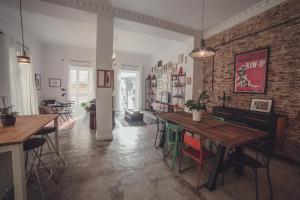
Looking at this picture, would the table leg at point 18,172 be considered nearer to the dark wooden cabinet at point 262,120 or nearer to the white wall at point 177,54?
the dark wooden cabinet at point 262,120

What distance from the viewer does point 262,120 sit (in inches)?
109

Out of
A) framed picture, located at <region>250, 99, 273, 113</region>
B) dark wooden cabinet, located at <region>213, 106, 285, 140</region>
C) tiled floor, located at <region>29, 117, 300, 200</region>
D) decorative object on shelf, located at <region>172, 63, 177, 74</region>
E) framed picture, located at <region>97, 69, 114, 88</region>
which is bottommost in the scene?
tiled floor, located at <region>29, 117, 300, 200</region>

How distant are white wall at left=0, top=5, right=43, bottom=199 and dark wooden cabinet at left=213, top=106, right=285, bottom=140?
421 centimetres

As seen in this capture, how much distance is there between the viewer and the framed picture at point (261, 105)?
297 centimetres

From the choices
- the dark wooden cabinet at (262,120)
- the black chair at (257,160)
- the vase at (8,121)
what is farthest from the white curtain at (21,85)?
the dark wooden cabinet at (262,120)

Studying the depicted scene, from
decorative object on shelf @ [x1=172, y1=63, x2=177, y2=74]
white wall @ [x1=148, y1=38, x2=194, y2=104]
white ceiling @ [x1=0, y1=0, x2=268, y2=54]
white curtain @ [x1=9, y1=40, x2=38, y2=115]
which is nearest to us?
white ceiling @ [x1=0, y1=0, x2=268, y2=54]

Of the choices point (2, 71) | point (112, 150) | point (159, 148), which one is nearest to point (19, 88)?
Answer: point (2, 71)

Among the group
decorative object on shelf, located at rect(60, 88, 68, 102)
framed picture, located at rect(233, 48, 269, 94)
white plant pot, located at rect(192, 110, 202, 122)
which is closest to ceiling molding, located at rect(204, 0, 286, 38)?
framed picture, located at rect(233, 48, 269, 94)

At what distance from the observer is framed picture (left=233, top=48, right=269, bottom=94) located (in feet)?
10.1

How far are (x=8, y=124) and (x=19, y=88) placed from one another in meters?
3.13

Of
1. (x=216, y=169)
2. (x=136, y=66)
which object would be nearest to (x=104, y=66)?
(x=216, y=169)

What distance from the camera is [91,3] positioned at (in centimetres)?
313

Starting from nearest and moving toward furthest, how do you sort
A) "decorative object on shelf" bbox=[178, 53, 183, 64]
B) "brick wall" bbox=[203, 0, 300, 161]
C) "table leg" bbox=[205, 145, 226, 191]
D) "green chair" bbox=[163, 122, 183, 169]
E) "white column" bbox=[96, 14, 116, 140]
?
"table leg" bbox=[205, 145, 226, 191]
"green chair" bbox=[163, 122, 183, 169]
"brick wall" bbox=[203, 0, 300, 161]
"white column" bbox=[96, 14, 116, 140]
"decorative object on shelf" bbox=[178, 53, 183, 64]

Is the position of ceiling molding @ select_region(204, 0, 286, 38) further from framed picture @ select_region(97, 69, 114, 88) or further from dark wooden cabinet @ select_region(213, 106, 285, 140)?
framed picture @ select_region(97, 69, 114, 88)
